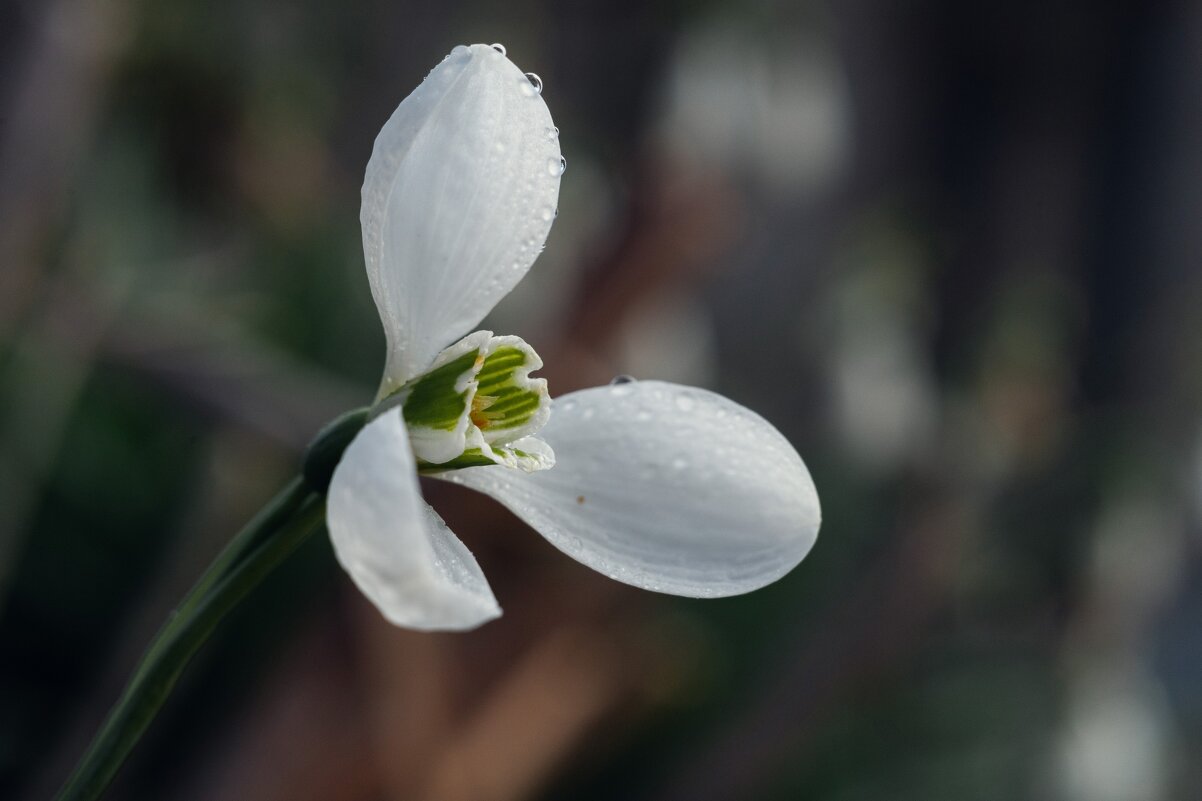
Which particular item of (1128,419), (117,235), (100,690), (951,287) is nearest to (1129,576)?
(1128,419)

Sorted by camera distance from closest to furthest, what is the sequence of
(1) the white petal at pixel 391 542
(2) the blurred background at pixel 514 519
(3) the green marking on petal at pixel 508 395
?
1. (1) the white petal at pixel 391 542
2. (3) the green marking on petal at pixel 508 395
3. (2) the blurred background at pixel 514 519

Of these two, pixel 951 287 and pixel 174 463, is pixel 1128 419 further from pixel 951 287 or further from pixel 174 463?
pixel 951 287

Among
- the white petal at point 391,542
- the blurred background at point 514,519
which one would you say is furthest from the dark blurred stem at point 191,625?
the blurred background at point 514,519

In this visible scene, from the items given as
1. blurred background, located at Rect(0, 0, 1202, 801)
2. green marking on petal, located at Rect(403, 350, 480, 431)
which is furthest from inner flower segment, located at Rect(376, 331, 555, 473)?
blurred background, located at Rect(0, 0, 1202, 801)

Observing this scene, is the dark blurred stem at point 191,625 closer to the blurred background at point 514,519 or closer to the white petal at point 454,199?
the white petal at point 454,199

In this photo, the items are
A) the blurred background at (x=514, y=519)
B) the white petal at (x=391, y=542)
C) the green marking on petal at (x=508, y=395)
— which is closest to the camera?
the white petal at (x=391, y=542)

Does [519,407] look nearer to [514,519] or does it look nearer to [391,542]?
[391,542]

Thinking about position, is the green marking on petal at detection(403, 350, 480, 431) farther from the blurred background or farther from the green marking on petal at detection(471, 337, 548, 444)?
the blurred background

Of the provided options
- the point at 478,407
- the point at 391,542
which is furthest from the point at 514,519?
the point at 391,542
